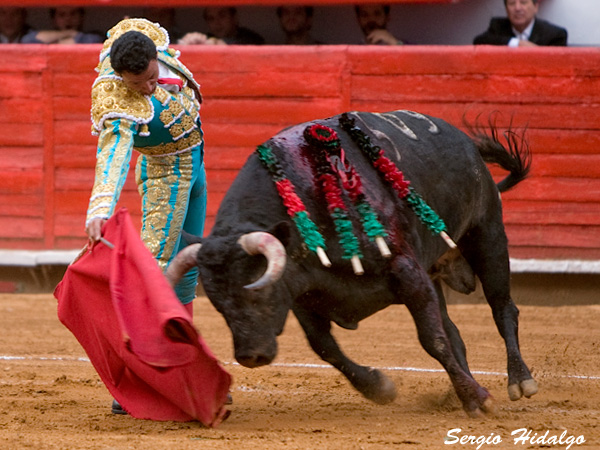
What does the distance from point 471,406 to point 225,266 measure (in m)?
0.98

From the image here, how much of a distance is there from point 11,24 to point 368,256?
4764 millimetres

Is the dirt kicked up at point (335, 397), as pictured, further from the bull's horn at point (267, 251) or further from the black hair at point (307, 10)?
the black hair at point (307, 10)

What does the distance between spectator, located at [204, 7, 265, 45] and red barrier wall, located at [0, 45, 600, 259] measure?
10.0 inches

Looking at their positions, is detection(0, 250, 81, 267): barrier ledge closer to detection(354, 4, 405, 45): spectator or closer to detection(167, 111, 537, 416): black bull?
detection(354, 4, 405, 45): spectator

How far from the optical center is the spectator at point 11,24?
24.1ft

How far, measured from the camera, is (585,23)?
716cm

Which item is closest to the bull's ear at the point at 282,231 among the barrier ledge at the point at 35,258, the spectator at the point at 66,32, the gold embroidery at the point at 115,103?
the gold embroidery at the point at 115,103

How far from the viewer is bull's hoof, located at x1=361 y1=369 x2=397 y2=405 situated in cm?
372

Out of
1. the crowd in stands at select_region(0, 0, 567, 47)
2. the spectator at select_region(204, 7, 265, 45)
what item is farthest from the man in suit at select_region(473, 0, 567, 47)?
the spectator at select_region(204, 7, 265, 45)

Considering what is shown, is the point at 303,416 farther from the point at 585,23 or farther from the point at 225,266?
the point at 585,23

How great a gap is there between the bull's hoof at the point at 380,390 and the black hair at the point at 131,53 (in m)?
1.37

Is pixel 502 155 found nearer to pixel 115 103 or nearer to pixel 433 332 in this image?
pixel 433 332

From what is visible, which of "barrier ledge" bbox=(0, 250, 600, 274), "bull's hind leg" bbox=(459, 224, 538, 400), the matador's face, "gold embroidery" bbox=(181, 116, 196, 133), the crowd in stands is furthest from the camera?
the crowd in stands

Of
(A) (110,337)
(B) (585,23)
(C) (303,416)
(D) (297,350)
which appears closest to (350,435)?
(C) (303,416)
